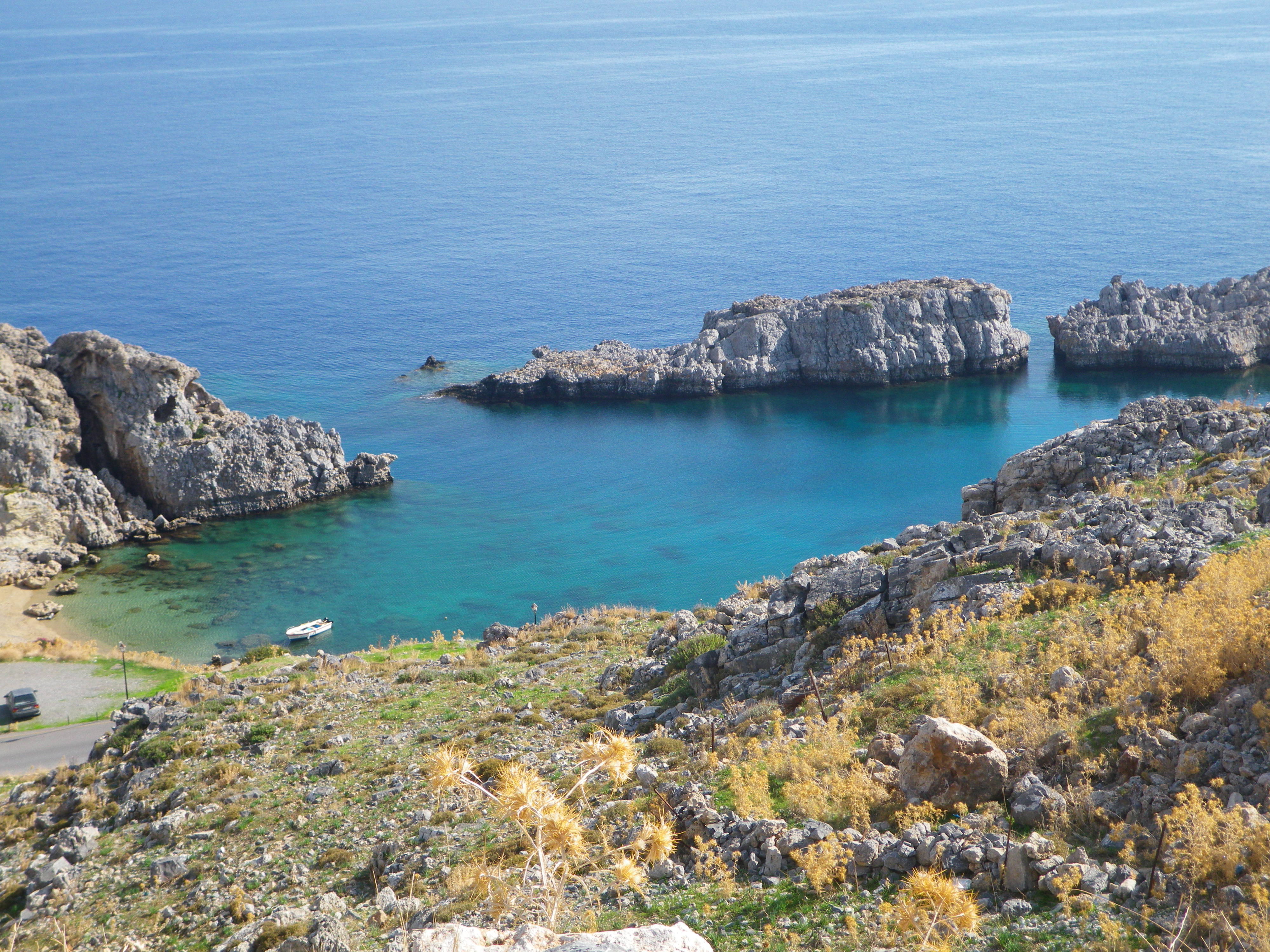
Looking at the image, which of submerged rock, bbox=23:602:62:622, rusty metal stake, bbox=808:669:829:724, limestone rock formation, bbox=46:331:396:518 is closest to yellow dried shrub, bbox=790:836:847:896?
rusty metal stake, bbox=808:669:829:724

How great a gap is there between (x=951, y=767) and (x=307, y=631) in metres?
45.2

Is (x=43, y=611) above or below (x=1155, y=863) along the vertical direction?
below

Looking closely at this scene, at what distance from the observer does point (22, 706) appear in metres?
40.4

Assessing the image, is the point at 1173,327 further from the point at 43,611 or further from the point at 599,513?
the point at 43,611

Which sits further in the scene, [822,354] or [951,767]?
[822,354]

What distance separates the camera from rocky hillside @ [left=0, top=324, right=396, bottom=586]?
2537 inches

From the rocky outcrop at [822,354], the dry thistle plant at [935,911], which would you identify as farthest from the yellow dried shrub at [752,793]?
the rocky outcrop at [822,354]

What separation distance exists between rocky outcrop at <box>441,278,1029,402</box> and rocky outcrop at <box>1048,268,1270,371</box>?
6.59m

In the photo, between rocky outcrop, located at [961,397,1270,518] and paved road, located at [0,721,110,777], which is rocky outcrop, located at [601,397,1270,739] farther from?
paved road, located at [0,721,110,777]

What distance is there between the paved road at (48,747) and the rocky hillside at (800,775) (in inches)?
204

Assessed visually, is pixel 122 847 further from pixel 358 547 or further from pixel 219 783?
pixel 358 547

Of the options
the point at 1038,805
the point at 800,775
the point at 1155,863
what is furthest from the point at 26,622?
the point at 1155,863

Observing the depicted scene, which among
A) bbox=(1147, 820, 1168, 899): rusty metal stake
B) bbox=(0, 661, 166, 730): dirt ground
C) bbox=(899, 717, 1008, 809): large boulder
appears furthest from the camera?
bbox=(0, 661, 166, 730): dirt ground

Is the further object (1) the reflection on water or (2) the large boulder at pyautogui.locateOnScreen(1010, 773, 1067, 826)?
(1) the reflection on water
